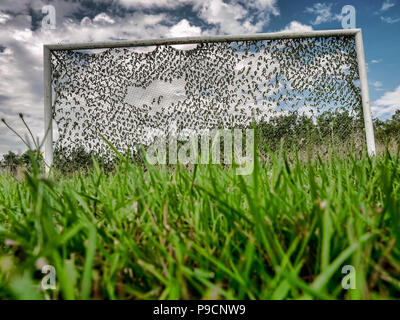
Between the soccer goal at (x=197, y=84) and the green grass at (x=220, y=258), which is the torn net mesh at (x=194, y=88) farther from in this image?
the green grass at (x=220, y=258)

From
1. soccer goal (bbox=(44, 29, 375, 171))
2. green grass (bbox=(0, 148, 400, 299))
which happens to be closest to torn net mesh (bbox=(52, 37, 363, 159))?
soccer goal (bbox=(44, 29, 375, 171))

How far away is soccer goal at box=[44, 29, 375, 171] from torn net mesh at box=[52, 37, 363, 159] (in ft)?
0.05

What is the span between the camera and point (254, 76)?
15.2ft

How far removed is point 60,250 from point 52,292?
100mm

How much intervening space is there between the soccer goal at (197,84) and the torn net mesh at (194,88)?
0.02 metres

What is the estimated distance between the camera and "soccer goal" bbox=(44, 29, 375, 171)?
178 inches

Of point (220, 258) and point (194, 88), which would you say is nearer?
point (220, 258)

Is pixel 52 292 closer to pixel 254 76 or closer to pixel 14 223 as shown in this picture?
pixel 14 223

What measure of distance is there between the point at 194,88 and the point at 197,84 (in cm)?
8

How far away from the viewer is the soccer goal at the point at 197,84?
4523mm

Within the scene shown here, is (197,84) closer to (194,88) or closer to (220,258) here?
(194,88)

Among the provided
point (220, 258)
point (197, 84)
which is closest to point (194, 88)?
point (197, 84)

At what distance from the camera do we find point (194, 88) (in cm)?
459
